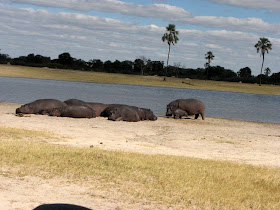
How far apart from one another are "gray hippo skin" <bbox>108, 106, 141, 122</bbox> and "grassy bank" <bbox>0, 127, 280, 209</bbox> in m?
11.1

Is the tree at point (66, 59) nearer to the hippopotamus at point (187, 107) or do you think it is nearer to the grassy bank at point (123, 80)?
the grassy bank at point (123, 80)

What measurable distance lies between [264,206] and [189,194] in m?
1.32

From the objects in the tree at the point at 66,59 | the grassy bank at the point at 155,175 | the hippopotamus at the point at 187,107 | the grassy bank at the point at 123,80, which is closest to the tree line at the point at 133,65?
the tree at the point at 66,59

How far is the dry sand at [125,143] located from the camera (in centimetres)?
782

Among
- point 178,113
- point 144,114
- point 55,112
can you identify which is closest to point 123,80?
point 178,113

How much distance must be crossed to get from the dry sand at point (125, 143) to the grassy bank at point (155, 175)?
0.61m

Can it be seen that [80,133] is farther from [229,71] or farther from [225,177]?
[229,71]

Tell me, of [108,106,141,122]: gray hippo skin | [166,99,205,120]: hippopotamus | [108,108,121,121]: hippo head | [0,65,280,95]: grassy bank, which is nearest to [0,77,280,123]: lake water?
[166,99,205,120]: hippopotamus

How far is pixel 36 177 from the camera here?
29.5 feet

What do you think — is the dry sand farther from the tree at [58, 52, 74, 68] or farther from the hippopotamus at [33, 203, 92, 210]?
the tree at [58, 52, 74, 68]

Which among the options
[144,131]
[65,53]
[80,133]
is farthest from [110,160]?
[65,53]

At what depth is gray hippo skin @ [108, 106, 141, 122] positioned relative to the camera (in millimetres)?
22984

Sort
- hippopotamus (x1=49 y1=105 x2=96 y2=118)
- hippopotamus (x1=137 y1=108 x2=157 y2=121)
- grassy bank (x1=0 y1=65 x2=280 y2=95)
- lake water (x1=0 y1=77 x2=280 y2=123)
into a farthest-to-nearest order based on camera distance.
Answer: grassy bank (x1=0 y1=65 x2=280 y2=95) → lake water (x1=0 y1=77 x2=280 y2=123) → hippopotamus (x1=137 y1=108 x2=157 y2=121) → hippopotamus (x1=49 y1=105 x2=96 y2=118)

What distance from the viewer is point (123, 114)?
2327 centimetres
